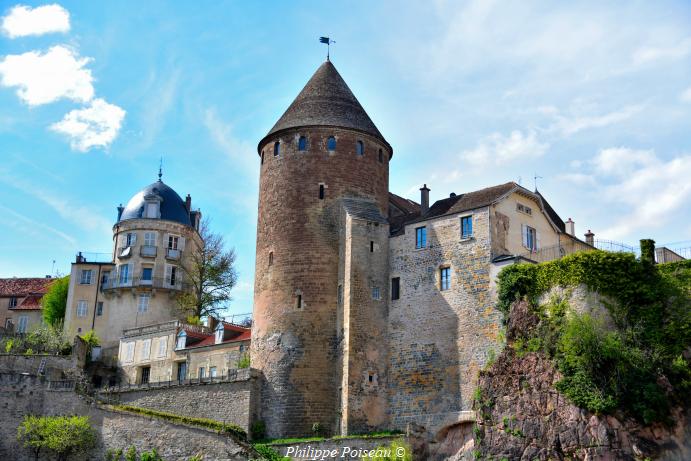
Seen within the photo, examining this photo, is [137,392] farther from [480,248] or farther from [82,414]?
[480,248]

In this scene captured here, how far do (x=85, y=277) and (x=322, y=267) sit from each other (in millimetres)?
22510

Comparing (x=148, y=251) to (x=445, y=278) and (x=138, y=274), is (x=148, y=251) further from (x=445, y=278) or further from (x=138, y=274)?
(x=445, y=278)

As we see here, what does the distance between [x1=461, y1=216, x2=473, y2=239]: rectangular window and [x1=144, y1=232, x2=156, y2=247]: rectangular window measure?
2462cm

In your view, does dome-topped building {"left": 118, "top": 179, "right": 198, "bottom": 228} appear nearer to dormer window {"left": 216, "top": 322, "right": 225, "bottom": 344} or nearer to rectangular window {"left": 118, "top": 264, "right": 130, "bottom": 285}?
rectangular window {"left": 118, "top": 264, "right": 130, "bottom": 285}

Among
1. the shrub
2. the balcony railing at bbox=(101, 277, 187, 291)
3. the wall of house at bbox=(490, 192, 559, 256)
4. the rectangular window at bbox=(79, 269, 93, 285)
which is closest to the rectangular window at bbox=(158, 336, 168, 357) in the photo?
the balcony railing at bbox=(101, 277, 187, 291)

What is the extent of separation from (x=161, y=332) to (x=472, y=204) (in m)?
20.7

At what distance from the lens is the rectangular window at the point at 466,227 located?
3878 cm

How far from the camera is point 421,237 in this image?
4059cm

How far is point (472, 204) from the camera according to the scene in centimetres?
3944

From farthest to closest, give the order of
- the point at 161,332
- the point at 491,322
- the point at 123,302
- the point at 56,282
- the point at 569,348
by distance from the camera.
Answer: the point at 56,282
the point at 123,302
the point at 161,332
the point at 491,322
the point at 569,348

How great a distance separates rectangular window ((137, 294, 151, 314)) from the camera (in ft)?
180

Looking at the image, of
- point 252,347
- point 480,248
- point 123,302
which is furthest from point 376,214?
point 123,302

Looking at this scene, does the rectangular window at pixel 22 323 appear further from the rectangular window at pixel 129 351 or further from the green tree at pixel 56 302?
the rectangular window at pixel 129 351

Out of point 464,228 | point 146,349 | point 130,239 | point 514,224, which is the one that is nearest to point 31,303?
point 130,239
